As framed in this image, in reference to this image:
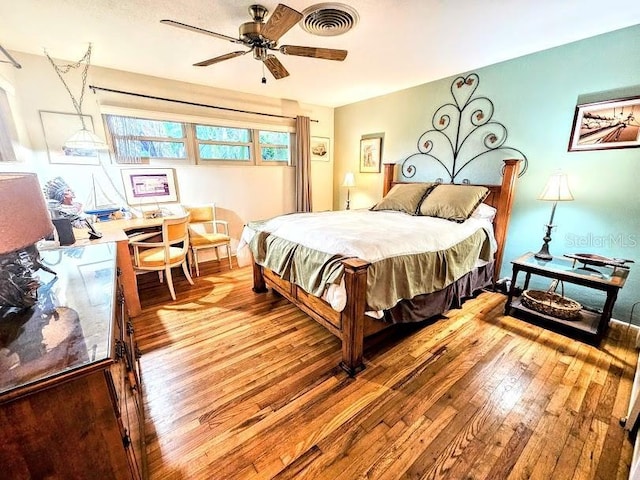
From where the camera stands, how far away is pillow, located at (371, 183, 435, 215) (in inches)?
126

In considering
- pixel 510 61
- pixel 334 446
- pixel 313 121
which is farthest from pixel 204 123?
pixel 334 446

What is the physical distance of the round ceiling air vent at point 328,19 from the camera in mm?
1844

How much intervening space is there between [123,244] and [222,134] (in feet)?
7.37

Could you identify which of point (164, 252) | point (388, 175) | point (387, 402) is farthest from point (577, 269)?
point (164, 252)

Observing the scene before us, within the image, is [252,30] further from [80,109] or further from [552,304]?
[552,304]

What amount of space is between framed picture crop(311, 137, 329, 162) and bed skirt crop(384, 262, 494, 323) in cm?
318

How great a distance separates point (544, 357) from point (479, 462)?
114 centimetres

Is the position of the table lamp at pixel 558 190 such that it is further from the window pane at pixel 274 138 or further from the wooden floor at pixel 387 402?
the window pane at pixel 274 138

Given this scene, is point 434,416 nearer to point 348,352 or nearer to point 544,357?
point 348,352

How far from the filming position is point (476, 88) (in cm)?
301

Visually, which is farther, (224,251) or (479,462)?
(224,251)

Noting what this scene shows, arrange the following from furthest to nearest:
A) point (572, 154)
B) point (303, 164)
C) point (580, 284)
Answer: point (303, 164) < point (572, 154) < point (580, 284)

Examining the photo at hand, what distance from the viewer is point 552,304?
7.64 feet

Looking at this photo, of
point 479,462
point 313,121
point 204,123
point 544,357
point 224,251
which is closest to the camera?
point 479,462
